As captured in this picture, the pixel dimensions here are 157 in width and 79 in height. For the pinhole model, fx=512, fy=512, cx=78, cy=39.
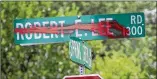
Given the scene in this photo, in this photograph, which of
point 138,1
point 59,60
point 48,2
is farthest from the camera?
point 138,1

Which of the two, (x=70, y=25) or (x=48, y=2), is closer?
(x=70, y=25)

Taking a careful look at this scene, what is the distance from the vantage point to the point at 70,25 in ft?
14.0

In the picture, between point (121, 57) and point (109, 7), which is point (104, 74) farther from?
point (109, 7)

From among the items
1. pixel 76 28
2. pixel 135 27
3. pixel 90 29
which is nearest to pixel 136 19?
pixel 135 27

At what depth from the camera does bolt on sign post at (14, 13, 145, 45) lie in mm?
4215

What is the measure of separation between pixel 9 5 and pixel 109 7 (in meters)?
2.41

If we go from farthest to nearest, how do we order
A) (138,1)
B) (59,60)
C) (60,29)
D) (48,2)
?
1. (138,1)
2. (48,2)
3. (59,60)
4. (60,29)

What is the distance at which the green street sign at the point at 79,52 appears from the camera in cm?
392

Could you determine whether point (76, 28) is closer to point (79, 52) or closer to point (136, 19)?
point (79, 52)

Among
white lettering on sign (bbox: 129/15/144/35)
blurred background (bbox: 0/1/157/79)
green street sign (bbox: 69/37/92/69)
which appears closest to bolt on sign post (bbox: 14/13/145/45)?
white lettering on sign (bbox: 129/15/144/35)

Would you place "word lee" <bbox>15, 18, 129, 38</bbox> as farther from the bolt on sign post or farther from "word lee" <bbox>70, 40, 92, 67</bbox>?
"word lee" <bbox>70, 40, 92, 67</bbox>

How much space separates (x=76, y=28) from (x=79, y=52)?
0.32 meters

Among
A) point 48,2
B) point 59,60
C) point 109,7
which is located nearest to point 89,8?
point 109,7

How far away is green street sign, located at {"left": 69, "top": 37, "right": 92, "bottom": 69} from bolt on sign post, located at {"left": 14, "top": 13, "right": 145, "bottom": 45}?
0.15m
